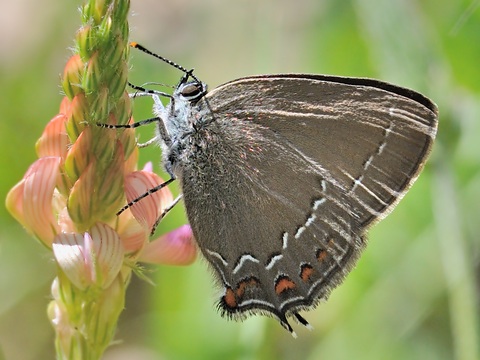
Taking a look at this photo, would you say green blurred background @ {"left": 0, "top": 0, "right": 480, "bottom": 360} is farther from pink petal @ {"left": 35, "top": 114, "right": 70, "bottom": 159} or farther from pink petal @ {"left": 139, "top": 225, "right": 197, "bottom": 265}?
pink petal @ {"left": 35, "top": 114, "right": 70, "bottom": 159}

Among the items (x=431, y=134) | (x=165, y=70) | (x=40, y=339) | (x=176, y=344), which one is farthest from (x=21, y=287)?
(x=431, y=134)

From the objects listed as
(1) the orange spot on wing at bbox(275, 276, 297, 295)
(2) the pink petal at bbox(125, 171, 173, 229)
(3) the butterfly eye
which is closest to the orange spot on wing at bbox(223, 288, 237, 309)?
(1) the orange spot on wing at bbox(275, 276, 297, 295)

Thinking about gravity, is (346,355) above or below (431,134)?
below

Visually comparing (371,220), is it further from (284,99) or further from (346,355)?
(346,355)

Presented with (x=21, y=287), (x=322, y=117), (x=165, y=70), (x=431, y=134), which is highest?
(x=165, y=70)

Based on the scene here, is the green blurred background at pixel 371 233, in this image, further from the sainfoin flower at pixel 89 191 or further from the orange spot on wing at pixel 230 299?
the sainfoin flower at pixel 89 191

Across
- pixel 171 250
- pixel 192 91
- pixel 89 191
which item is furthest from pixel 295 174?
pixel 89 191

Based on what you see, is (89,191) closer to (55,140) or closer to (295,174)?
(55,140)
